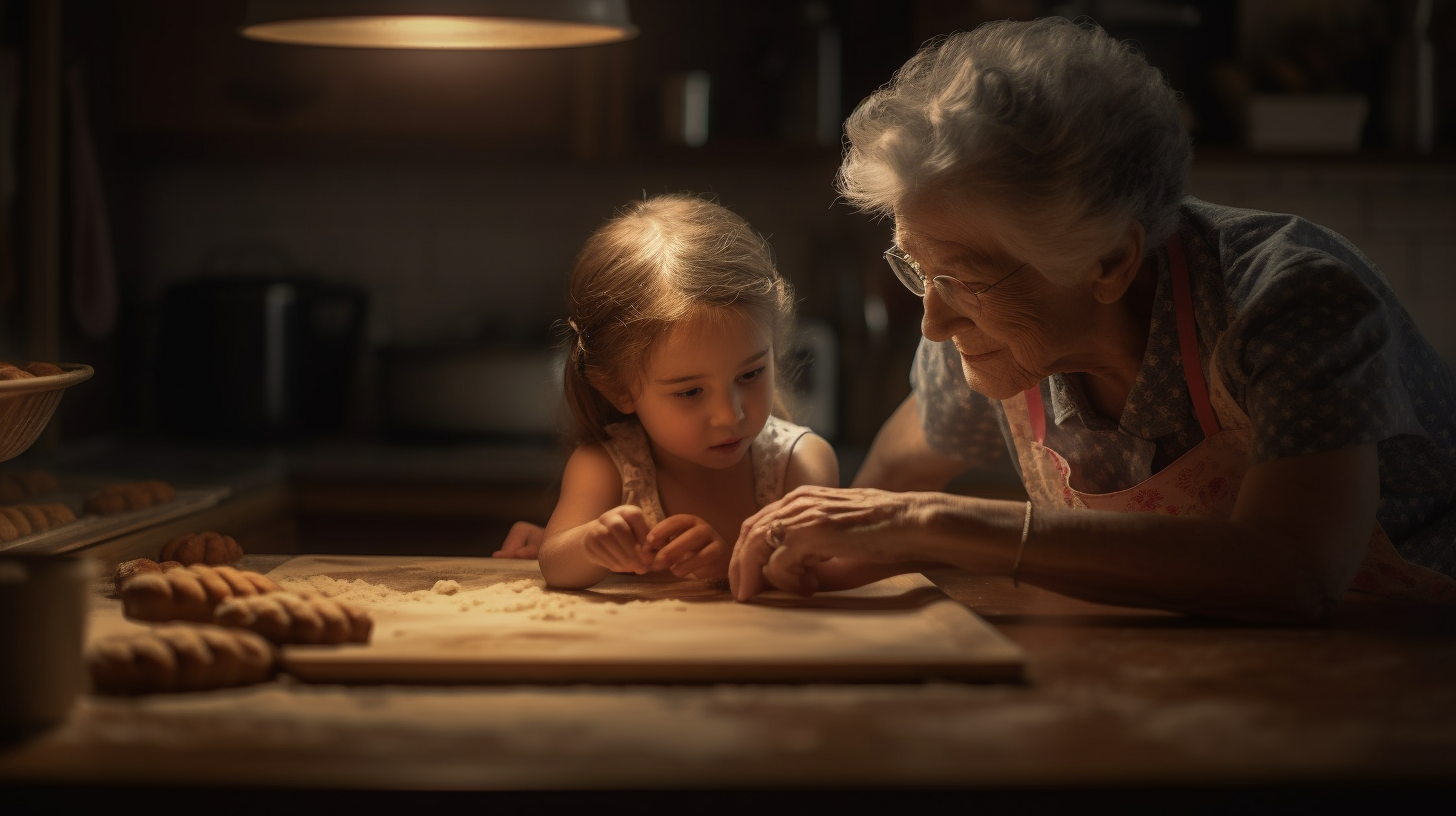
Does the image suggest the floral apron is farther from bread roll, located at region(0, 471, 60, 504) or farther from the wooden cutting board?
bread roll, located at region(0, 471, 60, 504)

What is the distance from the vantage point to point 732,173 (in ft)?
10.8

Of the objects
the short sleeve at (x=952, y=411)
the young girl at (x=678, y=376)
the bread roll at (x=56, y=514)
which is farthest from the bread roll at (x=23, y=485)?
the short sleeve at (x=952, y=411)

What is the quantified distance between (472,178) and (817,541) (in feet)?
7.71

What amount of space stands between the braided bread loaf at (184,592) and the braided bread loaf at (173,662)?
0.12 metres

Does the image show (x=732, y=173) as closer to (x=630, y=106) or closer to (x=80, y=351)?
(x=630, y=106)

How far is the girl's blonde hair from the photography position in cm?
146

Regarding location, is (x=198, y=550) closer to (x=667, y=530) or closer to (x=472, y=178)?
(x=667, y=530)

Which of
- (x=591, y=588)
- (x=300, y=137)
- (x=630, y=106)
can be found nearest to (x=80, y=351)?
(x=300, y=137)

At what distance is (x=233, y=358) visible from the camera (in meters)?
2.87

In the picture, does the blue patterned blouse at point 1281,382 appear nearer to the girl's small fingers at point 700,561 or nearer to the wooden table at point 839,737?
the wooden table at point 839,737

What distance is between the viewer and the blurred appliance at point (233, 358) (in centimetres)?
286

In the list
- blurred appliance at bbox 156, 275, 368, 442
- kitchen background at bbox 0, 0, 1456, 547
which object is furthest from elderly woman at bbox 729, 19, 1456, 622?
blurred appliance at bbox 156, 275, 368, 442

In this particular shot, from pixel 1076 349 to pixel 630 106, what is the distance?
1846 mm

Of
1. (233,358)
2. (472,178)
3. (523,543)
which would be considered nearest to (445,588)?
(523,543)
